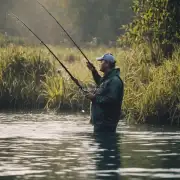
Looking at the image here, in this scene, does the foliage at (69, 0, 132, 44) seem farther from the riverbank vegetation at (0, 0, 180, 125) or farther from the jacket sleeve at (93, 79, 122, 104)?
the jacket sleeve at (93, 79, 122, 104)

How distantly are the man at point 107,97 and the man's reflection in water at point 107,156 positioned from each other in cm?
27

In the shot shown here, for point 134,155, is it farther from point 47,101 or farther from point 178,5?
point 47,101

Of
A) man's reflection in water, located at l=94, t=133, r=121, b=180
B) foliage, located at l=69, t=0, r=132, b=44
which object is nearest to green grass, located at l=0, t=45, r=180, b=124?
man's reflection in water, located at l=94, t=133, r=121, b=180

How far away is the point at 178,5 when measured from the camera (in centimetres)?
2175

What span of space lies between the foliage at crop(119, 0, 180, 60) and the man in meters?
4.91

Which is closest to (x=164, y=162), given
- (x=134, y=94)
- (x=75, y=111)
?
(x=134, y=94)

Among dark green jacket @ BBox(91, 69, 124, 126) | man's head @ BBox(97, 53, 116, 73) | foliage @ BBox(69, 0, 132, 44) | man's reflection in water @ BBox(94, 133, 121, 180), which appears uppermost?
foliage @ BBox(69, 0, 132, 44)

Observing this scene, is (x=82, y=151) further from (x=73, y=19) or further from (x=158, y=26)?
(x=73, y=19)

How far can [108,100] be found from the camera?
16984 millimetres

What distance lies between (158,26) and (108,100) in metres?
5.49

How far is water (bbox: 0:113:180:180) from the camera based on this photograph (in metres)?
12.6

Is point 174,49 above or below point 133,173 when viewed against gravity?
above

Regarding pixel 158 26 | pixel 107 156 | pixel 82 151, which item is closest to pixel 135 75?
pixel 158 26

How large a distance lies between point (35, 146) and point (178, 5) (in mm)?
7099
